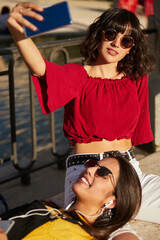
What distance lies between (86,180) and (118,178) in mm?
184

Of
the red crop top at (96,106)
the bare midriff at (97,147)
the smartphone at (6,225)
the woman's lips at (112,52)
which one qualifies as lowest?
the smartphone at (6,225)

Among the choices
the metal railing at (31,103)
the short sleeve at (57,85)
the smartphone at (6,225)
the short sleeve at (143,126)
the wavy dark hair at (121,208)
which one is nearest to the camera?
the smartphone at (6,225)

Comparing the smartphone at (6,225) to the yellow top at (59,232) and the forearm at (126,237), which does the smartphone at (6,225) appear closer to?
the yellow top at (59,232)

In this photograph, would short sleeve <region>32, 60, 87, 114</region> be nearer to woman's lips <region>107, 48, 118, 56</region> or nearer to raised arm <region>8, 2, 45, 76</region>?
raised arm <region>8, 2, 45, 76</region>

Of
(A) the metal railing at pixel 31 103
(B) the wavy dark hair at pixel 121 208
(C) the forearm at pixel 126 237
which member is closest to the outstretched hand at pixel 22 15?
(B) the wavy dark hair at pixel 121 208

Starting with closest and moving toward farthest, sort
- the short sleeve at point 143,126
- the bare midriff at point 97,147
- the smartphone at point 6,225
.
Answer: the smartphone at point 6,225
the bare midriff at point 97,147
the short sleeve at point 143,126

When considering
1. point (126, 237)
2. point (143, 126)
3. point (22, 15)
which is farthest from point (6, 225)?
point (143, 126)

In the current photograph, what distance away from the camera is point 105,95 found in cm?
300

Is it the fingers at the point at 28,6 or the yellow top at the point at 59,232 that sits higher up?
the fingers at the point at 28,6

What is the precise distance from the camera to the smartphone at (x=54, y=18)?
2104 mm

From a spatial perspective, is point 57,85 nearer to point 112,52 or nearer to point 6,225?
point 112,52

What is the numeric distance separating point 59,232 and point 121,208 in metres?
0.37

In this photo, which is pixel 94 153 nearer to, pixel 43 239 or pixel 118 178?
pixel 118 178

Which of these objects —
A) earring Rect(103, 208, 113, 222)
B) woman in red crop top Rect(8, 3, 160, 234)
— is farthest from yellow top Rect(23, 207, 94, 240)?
woman in red crop top Rect(8, 3, 160, 234)
